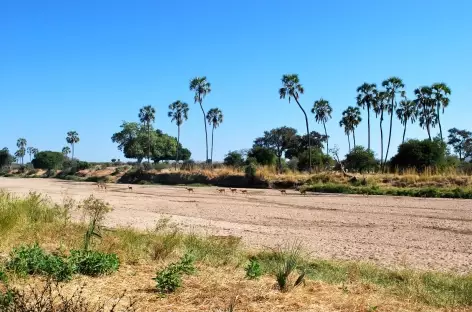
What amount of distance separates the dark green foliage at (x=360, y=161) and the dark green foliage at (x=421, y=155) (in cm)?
1200

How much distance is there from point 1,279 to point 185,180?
5923 centimetres

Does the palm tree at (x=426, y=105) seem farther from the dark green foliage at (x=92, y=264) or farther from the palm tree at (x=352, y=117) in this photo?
the dark green foliage at (x=92, y=264)

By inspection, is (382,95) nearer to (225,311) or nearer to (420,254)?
(420,254)

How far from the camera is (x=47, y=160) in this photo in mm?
122125

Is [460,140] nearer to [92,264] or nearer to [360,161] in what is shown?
[360,161]

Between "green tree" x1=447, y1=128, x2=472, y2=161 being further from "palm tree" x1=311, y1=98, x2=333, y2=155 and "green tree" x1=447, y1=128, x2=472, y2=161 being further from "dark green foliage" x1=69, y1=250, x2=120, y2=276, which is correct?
"dark green foliage" x1=69, y1=250, x2=120, y2=276

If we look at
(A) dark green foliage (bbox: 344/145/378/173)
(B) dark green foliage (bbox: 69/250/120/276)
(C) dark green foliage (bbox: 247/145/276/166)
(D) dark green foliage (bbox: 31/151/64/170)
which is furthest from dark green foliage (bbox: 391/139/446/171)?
(D) dark green foliage (bbox: 31/151/64/170)

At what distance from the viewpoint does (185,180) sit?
6469 centimetres

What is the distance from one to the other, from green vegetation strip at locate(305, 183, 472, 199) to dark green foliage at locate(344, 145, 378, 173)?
83.6 ft

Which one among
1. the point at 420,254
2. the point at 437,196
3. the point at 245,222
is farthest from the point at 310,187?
the point at 420,254

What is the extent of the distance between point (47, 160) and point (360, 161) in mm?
82724

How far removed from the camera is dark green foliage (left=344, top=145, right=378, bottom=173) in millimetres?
70062

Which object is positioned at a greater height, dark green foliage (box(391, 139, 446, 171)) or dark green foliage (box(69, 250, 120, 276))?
dark green foliage (box(391, 139, 446, 171))

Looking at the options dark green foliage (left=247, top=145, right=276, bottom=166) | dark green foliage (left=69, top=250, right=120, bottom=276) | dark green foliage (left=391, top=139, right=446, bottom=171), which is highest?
dark green foliage (left=247, top=145, right=276, bottom=166)
